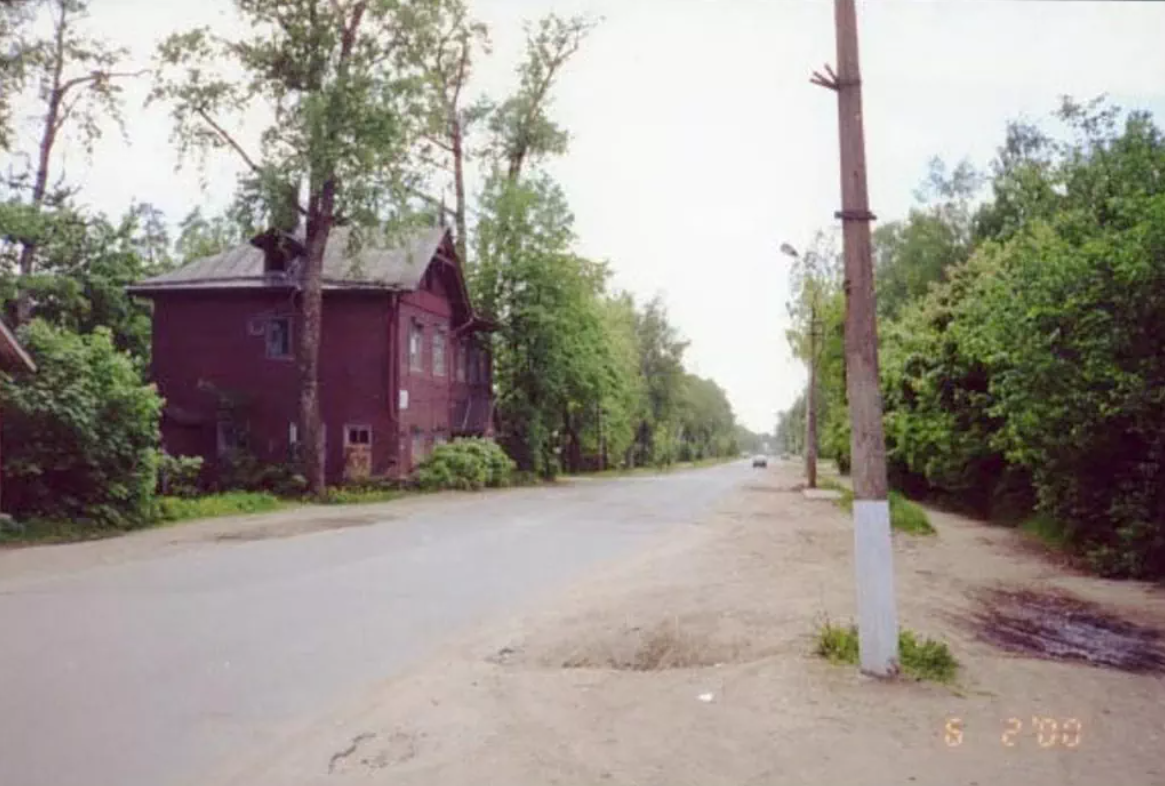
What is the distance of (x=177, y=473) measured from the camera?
85.8ft

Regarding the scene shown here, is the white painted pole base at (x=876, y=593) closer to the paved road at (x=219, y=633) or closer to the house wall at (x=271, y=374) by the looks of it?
the paved road at (x=219, y=633)

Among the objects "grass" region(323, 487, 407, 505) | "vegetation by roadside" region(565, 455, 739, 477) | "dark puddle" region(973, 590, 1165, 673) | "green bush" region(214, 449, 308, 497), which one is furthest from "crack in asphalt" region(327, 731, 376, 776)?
"vegetation by roadside" region(565, 455, 739, 477)

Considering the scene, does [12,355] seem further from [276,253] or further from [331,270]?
[331,270]

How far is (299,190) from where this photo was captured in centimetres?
2838

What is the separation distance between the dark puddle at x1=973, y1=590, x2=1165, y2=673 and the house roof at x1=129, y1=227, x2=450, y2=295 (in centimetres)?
2585

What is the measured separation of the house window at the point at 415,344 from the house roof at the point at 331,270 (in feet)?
6.88

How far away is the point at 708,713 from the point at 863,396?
2.58 meters

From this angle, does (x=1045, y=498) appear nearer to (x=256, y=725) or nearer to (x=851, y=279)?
(x=851, y=279)

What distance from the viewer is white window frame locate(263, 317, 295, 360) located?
113 feet

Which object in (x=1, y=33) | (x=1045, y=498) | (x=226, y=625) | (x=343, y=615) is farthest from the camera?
(x=1, y=33)

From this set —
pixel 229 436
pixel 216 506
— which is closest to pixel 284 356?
pixel 229 436

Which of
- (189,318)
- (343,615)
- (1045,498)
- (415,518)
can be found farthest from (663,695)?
(189,318)

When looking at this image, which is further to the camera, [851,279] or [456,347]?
[456,347]

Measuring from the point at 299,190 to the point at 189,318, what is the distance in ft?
31.7
